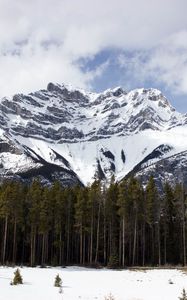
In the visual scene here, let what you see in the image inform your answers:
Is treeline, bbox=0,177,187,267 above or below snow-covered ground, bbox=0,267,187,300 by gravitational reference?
above

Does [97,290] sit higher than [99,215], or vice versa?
[99,215]

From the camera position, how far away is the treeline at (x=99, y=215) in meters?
67.5

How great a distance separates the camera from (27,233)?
7656cm

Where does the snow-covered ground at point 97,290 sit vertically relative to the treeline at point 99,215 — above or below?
below

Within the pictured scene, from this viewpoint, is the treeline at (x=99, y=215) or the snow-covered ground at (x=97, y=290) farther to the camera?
the treeline at (x=99, y=215)

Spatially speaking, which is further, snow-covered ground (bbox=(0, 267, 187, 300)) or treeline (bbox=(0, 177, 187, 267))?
treeline (bbox=(0, 177, 187, 267))

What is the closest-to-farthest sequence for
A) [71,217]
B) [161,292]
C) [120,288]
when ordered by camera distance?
[161,292], [120,288], [71,217]

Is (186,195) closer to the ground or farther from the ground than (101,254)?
farther from the ground

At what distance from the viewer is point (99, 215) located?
7081 cm

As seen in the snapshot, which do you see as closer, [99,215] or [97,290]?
[97,290]

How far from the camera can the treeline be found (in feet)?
221

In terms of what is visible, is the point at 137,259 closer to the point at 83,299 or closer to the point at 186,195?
the point at 186,195

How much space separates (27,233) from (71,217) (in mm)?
7853

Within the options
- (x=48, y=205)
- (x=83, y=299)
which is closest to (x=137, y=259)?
(x=48, y=205)
